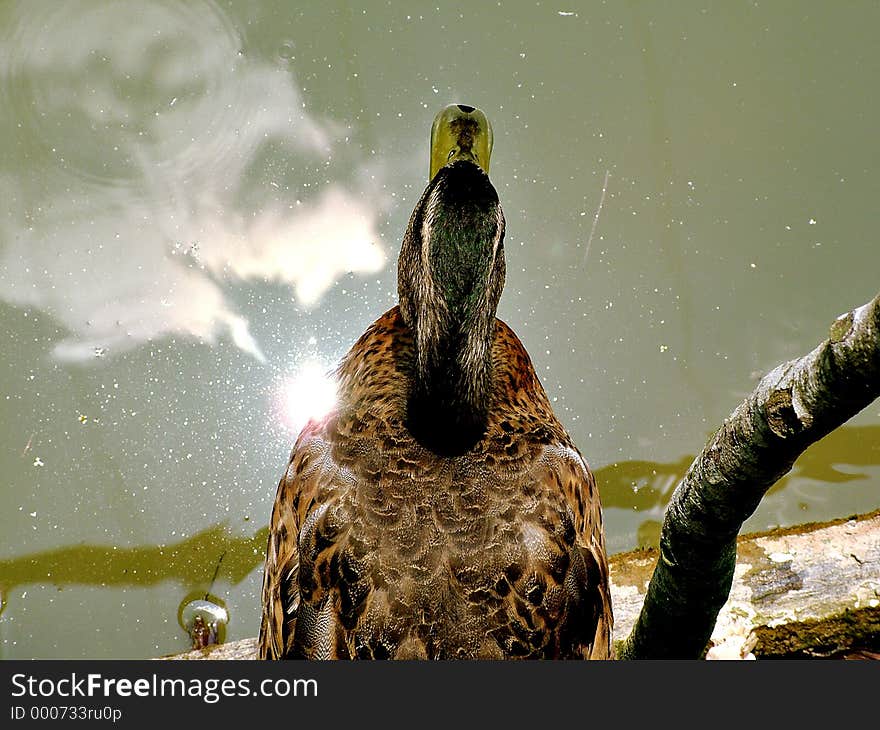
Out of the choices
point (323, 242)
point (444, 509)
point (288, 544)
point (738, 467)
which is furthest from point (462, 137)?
point (738, 467)

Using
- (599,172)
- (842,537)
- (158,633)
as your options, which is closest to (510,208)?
(599,172)

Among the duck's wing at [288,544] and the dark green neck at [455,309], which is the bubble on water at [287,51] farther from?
the duck's wing at [288,544]

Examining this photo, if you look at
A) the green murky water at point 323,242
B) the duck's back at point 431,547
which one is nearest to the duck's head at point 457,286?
the duck's back at point 431,547

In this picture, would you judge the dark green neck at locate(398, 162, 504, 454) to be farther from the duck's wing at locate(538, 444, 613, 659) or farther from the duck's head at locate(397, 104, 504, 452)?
the duck's wing at locate(538, 444, 613, 659)

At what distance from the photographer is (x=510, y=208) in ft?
12.5

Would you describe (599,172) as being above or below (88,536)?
above

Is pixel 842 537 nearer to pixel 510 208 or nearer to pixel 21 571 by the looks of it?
pixel 510 208

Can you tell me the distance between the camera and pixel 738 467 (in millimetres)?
1745

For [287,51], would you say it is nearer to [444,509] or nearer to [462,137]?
[462,137]

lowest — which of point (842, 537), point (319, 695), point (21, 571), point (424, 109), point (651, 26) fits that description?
point (319, 695)

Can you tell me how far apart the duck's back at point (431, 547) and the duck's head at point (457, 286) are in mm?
163

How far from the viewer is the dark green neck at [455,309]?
2.28 metres

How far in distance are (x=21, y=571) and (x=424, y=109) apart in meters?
2.81

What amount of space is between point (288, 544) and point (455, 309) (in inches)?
35.8
